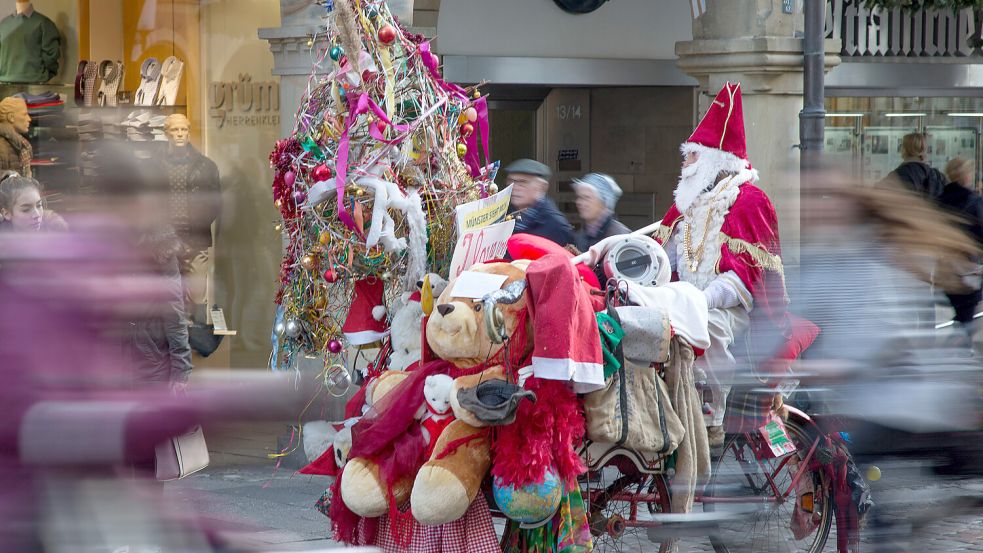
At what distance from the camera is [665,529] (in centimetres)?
574

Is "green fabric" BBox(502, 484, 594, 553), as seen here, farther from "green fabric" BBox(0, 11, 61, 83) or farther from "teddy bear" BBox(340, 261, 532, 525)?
"green fabric" BBox(0, 11, 61, 83)

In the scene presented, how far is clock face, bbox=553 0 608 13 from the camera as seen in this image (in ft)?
38.5

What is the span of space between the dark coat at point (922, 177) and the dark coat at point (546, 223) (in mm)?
4760

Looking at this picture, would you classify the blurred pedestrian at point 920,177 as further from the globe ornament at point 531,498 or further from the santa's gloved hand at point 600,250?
the globe ornament at point 531,498

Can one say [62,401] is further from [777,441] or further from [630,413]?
[777,441]

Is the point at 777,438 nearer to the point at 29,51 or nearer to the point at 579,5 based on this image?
the point at 579,5

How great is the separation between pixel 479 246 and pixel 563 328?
2.86ft

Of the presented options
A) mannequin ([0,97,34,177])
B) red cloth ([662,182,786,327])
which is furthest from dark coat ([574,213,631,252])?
mannequin ([0,97,34,177])

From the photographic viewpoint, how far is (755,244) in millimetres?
6203

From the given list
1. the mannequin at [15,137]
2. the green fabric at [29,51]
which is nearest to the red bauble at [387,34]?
the mannequin at [15,137]

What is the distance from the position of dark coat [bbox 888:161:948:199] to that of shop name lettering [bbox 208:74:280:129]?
502 centimetres

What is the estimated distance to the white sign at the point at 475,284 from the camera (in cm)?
524

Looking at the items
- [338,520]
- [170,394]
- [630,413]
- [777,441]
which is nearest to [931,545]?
[777,441]

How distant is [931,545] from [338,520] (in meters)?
2.65
